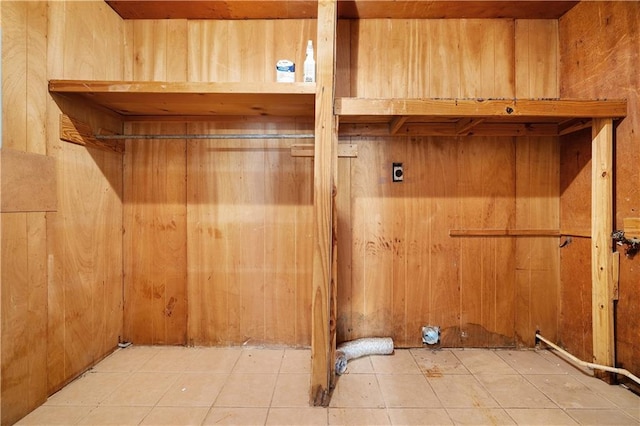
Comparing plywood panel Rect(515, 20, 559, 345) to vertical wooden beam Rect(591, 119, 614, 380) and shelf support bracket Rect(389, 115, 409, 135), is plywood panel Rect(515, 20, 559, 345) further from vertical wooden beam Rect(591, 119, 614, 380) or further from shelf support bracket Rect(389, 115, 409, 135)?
shelf support bracket Rect(389, 115, 409, 135)

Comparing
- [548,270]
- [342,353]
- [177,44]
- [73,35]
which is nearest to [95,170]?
[73,35]

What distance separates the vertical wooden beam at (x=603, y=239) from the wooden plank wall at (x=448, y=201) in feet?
1.19

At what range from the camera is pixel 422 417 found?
135 cm

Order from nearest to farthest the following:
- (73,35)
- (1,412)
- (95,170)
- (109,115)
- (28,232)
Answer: (1,412) < (28,232) < (73,35) < (95,170) < (109,115)

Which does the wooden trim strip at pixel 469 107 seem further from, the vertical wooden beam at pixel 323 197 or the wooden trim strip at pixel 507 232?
the wooden trim strip at pixel 507 232

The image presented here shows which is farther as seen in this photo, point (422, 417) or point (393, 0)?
point (393, 0)

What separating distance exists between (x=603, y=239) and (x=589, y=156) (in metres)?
0.51

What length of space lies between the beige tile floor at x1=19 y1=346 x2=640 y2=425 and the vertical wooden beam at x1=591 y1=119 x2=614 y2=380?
238mm

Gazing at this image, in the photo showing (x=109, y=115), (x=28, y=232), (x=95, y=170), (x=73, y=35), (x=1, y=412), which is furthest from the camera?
(x=109, y=115)

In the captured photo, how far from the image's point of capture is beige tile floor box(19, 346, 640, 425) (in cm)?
136

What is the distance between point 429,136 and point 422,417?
1.62 metres

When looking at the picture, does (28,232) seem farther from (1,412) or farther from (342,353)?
(342,353)

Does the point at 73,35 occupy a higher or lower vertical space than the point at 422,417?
higher

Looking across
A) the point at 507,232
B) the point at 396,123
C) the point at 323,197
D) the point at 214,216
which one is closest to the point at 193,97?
the point at 214,216
